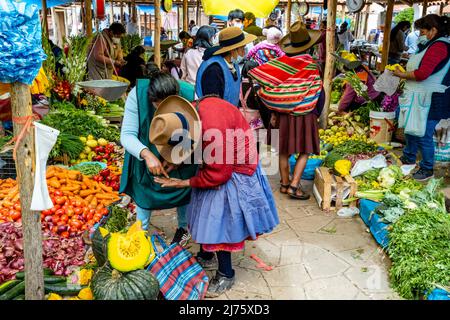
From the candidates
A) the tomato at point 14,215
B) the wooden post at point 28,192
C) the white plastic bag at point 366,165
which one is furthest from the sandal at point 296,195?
the wooden post at point 28,192

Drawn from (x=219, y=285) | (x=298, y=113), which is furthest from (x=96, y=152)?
(x=219, y=285)

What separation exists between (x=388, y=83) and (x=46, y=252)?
194 inches

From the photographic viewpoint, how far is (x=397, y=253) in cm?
353

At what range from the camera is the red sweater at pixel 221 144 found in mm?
2795

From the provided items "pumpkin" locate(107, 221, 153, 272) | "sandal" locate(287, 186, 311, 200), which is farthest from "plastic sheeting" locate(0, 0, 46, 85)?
"sandal" locate(287, 186, 311, 200)

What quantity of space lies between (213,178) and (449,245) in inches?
71.5

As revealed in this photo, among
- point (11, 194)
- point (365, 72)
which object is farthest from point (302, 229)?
point (365, 72)

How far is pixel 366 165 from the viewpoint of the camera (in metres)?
5.16

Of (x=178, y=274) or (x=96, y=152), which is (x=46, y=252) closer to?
(x=178, y=274)

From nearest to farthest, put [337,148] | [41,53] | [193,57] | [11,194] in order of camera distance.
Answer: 1. [41,53]
2. [11,194]
3. [337,148]
4. [193,57]

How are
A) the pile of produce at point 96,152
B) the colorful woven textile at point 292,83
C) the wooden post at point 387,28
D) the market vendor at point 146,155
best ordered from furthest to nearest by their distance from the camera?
the wooden post at point 387,28 → the pile of produce at point 96,152 → the colorful woven textile at point 292,83 → the market vendor at point 146,155

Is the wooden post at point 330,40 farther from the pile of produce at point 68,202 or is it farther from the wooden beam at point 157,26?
the pile of produce at point 68,202

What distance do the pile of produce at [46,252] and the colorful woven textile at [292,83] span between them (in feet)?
7.90

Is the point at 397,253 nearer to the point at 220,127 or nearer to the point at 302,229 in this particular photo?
the point at 302,229
